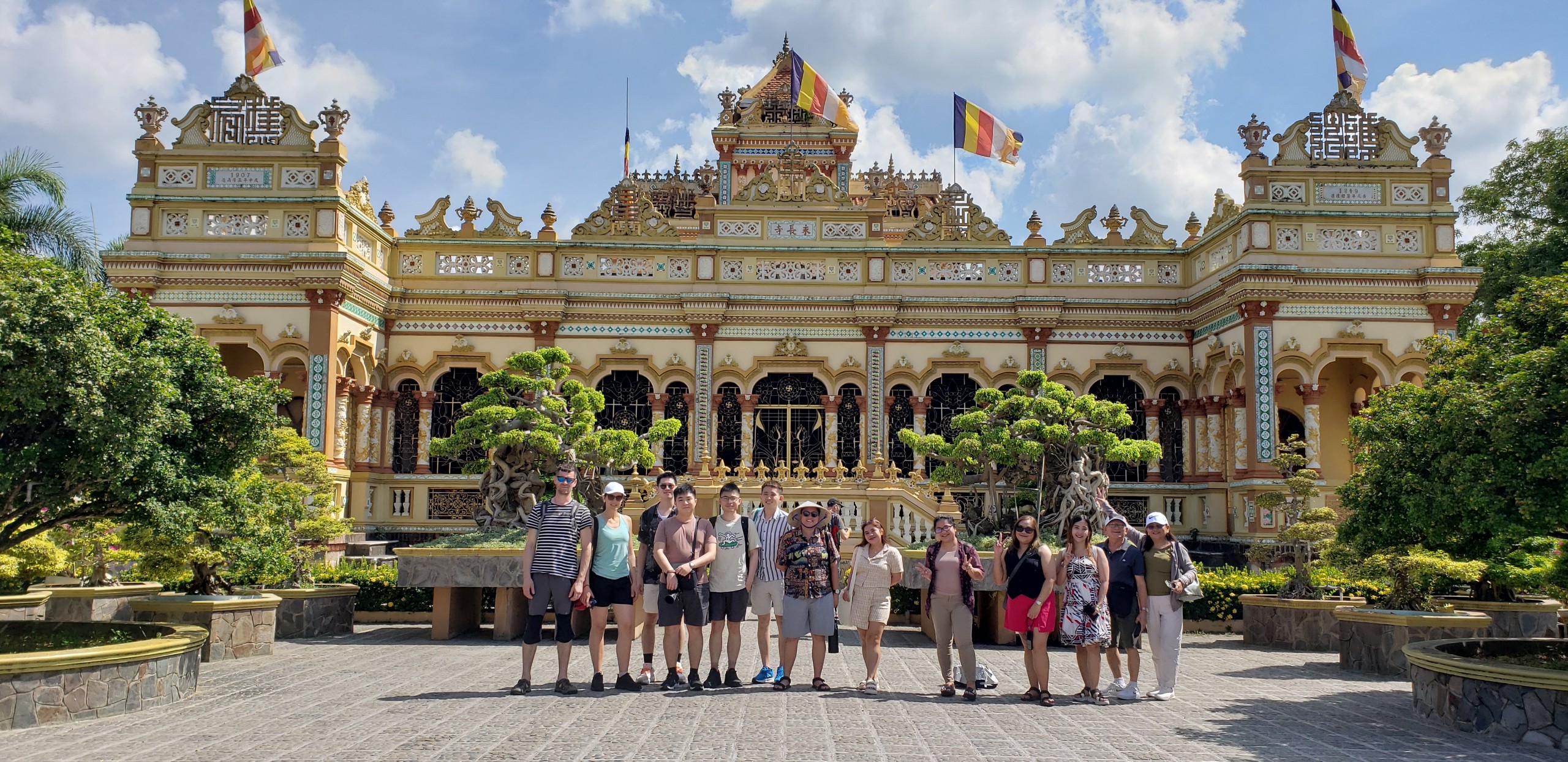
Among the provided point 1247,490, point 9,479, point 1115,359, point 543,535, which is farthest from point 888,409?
point 9,479

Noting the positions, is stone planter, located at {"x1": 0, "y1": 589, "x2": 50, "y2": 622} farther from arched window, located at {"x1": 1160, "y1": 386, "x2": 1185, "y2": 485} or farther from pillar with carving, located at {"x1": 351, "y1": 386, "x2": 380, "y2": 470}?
arched window, located at {"x1": 1160, "y1": 386, "x2": 1185, "y2": 485}

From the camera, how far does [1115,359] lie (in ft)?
73.5

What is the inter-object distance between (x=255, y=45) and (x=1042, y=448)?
50.2 feet

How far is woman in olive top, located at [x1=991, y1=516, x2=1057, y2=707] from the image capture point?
29.6ft

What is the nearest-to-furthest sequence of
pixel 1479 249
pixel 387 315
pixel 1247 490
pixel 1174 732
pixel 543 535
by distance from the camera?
1. pixel 1174 732
2. pixel 543 535
3. pixel 1247 490
4. pixel 387 315
5. pixel 1479 249

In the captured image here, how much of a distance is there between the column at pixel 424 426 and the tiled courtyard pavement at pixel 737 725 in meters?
10.9

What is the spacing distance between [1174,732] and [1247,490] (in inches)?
506

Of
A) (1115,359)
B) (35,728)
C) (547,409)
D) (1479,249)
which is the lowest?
(35,728)

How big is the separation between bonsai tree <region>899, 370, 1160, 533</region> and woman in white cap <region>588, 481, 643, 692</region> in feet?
24.6

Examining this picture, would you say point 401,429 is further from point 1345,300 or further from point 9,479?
point 1345,300

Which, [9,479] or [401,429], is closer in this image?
[9,479]

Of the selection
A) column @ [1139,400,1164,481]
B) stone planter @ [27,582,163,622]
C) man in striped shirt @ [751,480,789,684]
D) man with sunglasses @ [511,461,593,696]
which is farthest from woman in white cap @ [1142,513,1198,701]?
column @ [1139,400,1164,481]

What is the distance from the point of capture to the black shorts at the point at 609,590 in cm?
914

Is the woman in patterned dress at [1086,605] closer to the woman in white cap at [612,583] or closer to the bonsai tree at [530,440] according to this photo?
the woman in white cap at [612,583]
